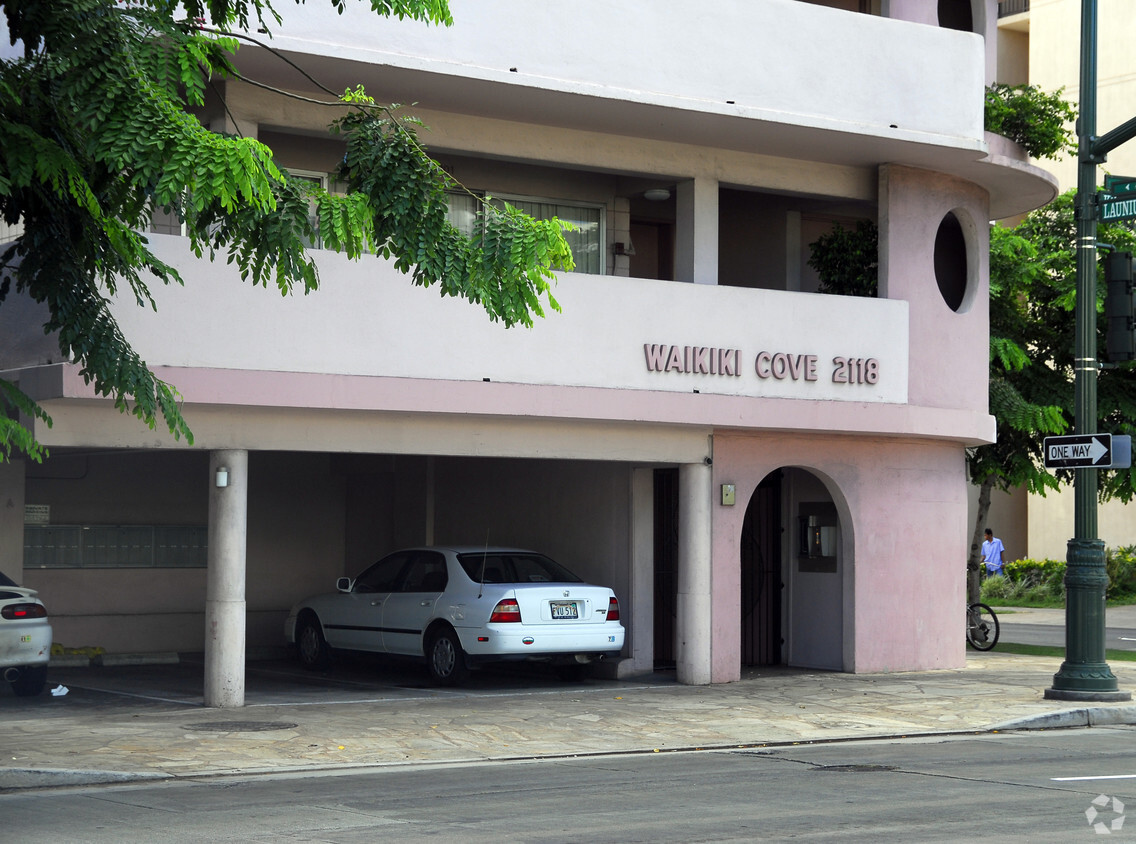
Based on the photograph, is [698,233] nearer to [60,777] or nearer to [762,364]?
[762,364]

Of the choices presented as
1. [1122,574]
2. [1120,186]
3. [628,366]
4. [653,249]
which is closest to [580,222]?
[628,366]

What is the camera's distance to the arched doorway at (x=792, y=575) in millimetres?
→ 19750

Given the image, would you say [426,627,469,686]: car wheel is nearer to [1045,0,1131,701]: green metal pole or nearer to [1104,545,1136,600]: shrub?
[1045,0,1131,701]: green metal pole

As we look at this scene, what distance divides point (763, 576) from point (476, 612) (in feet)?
18.0

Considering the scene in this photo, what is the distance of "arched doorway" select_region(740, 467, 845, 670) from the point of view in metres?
19.8

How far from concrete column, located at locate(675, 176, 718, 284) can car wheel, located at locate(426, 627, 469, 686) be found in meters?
4.91

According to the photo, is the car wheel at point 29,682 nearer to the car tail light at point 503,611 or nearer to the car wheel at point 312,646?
the car wheel at point 312,646

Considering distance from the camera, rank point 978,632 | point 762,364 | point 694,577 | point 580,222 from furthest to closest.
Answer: point 978,632
point 580,222
point 694,577
point 762,364

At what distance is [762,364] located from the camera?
1766 cm

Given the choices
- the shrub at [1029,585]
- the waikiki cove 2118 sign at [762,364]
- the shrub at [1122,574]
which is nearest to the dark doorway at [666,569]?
the waikiki cove 2118 sign at [762,364]

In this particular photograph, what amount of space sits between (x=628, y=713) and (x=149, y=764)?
17.0ft

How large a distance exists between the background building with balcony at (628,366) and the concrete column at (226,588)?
7 cm

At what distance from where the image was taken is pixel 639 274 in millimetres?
22016

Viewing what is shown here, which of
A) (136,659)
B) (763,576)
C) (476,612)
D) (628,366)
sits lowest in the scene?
(136,659)
